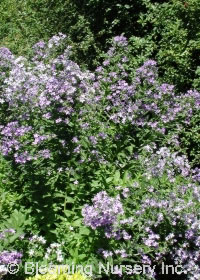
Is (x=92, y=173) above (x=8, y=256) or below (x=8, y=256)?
above

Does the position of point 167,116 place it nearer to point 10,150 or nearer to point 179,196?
point 179,196

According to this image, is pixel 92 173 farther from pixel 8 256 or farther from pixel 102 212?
pixel 8 256

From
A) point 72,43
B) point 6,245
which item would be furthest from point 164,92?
point 72,43

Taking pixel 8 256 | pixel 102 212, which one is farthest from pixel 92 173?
pixel 8 256

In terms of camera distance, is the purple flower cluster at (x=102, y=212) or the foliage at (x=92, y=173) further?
the foliage at (x=92, y=173)

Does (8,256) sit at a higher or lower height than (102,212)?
lower

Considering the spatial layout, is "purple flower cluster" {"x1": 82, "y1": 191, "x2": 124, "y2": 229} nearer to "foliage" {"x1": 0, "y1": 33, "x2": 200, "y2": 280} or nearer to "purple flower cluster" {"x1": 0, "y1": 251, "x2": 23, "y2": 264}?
"foliage" {"x1": 0, "y1": 33, "x2": 200, "y2": 280}

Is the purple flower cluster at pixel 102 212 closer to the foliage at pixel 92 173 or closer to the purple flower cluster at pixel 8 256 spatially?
the foliage at pixel 92 173

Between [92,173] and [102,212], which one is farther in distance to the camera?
[92,173]

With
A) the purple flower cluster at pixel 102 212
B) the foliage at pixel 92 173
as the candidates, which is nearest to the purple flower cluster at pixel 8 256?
the foliage at pixel 92 173

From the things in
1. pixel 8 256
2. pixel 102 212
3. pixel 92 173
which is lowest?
pixel 8 256

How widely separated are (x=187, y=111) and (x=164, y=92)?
10.3 inches

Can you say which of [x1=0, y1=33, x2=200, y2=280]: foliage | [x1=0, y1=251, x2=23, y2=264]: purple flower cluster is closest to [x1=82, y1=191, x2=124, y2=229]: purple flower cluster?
[x1=0, y1=33, x2=200, y2=280]: foliage

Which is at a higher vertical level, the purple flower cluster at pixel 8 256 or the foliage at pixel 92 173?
the foliage at pixel 92 173
